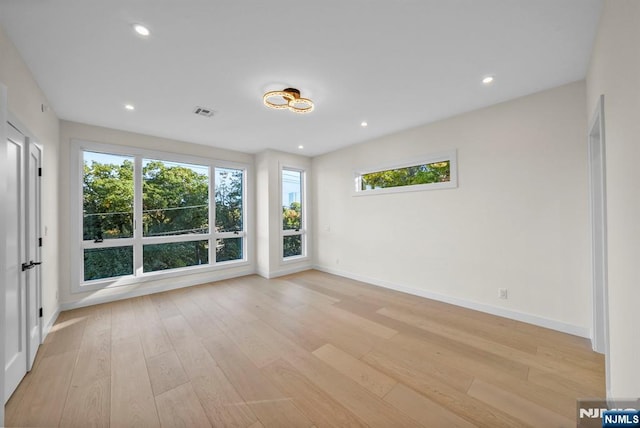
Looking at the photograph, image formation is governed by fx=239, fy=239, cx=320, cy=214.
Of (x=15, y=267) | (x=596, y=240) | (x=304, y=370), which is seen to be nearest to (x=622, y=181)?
(x=596, y=240)

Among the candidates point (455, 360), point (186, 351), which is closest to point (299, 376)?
point (186, 351)

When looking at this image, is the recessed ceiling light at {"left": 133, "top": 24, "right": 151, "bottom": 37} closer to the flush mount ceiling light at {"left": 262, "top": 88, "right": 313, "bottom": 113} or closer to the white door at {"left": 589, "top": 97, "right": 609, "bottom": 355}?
the flush mount ceiling light at {"left": 262, "top": 88, "right": 313, "bottom": 113}

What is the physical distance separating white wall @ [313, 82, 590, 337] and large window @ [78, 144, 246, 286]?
3.09 metres

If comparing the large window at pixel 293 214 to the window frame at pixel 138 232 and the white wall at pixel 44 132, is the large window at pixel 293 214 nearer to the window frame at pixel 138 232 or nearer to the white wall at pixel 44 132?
the window frame at pixel 138 232

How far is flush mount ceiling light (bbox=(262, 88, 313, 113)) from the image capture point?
263cm

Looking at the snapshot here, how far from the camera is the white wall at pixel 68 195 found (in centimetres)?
346

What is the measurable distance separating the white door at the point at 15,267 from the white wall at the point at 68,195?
1691 mm

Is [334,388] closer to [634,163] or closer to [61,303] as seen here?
[634,163]

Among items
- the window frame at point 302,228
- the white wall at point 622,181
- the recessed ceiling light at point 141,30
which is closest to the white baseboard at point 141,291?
the window frame at point 302,228

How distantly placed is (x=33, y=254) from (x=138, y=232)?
1835 mm

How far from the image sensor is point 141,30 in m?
1.82

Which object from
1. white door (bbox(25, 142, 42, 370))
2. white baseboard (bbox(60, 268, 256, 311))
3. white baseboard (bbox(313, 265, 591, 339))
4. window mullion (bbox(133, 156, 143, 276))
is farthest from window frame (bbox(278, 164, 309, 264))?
white door (bbox(25, 142, 42, 370))

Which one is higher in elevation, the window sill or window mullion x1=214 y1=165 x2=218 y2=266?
window mullion x1=214 y1=165 x2=218 y2=266

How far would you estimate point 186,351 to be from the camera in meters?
2.40
